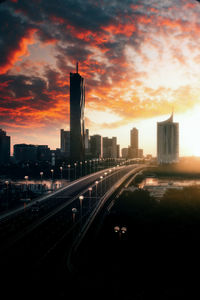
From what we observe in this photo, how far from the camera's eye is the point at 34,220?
52.2 metres

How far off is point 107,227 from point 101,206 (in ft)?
49.3

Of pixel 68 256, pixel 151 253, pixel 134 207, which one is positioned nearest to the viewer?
pixel 68 256

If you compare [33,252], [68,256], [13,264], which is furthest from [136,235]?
[13,264]

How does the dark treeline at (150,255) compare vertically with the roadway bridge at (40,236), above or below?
below

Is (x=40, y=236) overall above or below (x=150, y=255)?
above

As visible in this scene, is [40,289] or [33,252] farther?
[33,252]

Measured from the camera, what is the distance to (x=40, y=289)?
25375 millimetres

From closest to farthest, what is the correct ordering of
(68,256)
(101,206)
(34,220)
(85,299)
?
(85,299) → (68,256) → (34,220) → (101,206)

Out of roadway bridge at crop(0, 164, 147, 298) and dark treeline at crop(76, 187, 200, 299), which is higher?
roadway bridge at crop(0, 164, 147, 298)

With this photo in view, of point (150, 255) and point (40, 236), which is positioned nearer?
point (150, 255)

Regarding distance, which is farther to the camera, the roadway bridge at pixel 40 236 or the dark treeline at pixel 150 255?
the roadway bridge at pixel 40 236

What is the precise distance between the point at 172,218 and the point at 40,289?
1579 inches

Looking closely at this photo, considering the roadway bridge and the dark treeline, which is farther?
the roadway bridge

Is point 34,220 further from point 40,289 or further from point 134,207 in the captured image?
point 134,207
